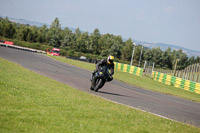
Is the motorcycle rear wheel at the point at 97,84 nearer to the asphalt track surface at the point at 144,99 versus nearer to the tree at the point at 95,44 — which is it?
the asphalt track surface at the point at 144,99

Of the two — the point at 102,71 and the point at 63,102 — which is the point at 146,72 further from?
the point at 63,102

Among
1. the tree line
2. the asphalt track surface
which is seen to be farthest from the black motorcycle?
the tree line

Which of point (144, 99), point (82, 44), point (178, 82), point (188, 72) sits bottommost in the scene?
point (178, 82)

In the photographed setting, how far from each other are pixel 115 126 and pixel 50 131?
205 centimetres

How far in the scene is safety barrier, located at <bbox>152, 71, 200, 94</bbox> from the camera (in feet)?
113

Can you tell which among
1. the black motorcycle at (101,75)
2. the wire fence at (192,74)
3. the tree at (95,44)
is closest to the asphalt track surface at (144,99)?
the black motorcycle at (101,75)

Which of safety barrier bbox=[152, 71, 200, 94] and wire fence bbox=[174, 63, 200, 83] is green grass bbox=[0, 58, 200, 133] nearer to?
safety barrier bbox=[152, 71, 200, 94]

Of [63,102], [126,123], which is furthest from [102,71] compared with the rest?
[126,123]

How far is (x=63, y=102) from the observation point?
9.80 m

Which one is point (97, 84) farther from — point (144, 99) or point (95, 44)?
point (95, 44)

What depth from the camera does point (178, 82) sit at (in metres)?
37.8

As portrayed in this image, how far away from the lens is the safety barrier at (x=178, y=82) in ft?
113

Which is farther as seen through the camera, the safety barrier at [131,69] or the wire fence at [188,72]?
the safety barrier at [131,69]

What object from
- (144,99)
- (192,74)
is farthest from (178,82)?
(144,99)
